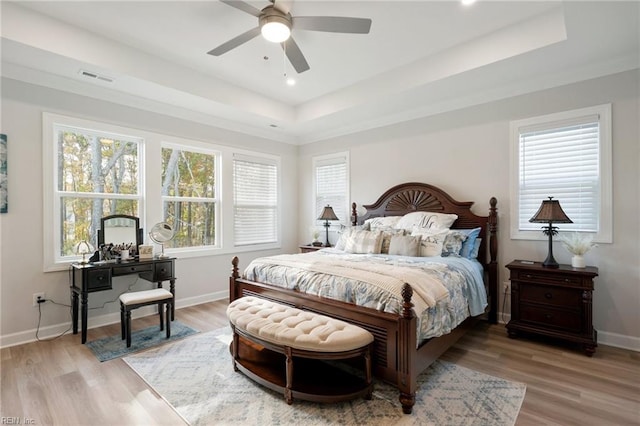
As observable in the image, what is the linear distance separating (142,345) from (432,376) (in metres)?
2.77

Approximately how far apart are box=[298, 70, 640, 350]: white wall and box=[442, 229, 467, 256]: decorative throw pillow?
25.3 inches

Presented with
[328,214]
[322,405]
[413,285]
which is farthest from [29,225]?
[413,285]

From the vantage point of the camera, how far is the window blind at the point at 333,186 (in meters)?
5.63

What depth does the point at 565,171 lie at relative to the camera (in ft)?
11.6

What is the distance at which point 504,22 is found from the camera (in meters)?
3.04

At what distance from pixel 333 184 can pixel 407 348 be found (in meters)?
3.94

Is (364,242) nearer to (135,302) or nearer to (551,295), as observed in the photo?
(551,295)

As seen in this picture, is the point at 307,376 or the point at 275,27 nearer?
the point at 307,376

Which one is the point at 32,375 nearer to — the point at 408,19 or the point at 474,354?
the point at 474,354

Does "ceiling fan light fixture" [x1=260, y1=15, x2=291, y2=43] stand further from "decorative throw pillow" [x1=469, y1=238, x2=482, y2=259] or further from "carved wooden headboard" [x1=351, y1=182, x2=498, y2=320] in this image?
"decorative throw pillow" [x1=469, y1=238, x2=482, y2=259]

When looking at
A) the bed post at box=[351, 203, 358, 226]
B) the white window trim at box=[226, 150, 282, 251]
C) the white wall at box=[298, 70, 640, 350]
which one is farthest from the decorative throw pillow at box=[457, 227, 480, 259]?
the white window trim at box=[226, 150, 282, 251]

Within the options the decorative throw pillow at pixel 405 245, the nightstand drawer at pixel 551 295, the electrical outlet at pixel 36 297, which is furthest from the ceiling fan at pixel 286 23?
the electrical outlet at pixel 36 297

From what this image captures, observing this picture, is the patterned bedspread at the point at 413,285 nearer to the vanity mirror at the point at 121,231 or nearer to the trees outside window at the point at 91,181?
the vanity mirror at the point at 121,231

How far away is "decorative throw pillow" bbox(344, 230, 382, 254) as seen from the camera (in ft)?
12.8
